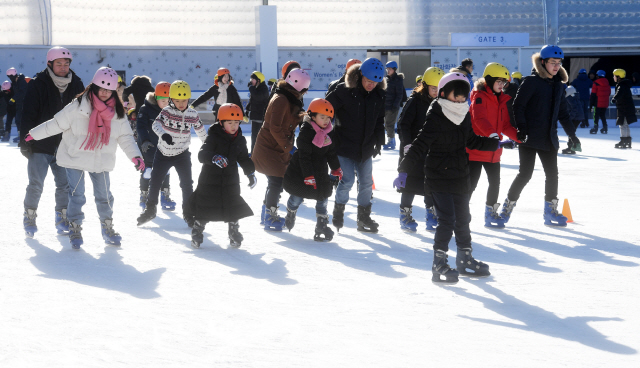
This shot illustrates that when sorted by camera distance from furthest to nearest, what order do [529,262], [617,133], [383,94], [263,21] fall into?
[263,21] → [617,133] → [383,94] → [529,262]

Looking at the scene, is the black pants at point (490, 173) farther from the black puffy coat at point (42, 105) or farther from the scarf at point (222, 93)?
the scarf at point (222, 93)

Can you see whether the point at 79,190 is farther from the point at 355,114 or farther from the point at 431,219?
the point at 431,219

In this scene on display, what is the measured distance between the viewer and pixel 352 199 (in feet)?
28.9

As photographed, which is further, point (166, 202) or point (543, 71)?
point (166, 202)

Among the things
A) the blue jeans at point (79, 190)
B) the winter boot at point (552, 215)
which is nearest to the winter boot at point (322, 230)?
Result: the blue jeans at point (79, 190)

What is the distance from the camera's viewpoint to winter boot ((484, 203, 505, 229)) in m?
6.51

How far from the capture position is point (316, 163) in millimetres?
6016

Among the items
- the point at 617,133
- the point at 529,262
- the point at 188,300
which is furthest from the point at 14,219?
the point at 617,133

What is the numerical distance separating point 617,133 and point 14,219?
14.6m

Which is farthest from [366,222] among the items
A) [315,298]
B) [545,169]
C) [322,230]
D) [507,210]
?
[315,298]

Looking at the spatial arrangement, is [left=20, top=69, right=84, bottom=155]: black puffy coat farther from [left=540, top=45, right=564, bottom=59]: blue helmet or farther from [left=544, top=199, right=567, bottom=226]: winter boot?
[left=544, top=199, right=567, bottom=226]: winter boot

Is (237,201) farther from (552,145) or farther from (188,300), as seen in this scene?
(552,145)

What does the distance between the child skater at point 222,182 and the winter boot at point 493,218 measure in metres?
2.13

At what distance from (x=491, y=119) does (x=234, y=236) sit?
2387 millimetres
